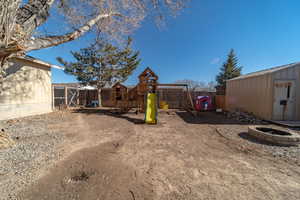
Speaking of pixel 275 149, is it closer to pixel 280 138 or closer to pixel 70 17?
pixel 280 138

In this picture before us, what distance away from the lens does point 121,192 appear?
5.82 feet

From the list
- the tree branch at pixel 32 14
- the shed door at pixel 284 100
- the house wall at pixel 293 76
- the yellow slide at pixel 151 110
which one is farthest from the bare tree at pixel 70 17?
the shed door at pixel 284 100

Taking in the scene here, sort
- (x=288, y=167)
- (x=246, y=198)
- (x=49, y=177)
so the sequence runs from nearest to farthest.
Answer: (x=246, y=198) → (x=49, y=177) → (x=288, y=167)

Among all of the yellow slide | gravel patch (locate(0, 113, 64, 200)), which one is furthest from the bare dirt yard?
the yellow slide

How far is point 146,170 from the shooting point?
2324 mm

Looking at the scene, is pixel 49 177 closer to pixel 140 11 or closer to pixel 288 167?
pixel 288 167

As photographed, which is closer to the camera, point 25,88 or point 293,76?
point 293,76

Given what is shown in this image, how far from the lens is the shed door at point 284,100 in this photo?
632cm

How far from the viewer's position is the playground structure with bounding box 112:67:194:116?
7.86 metres

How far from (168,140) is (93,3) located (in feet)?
21.9

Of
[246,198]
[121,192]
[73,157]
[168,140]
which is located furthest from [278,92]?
[73,157]

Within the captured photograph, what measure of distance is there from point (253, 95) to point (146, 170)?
8.38 m

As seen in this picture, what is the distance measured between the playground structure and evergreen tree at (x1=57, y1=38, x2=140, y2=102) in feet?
11.8

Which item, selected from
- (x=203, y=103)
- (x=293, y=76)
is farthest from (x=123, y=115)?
(x=293, y=76)
